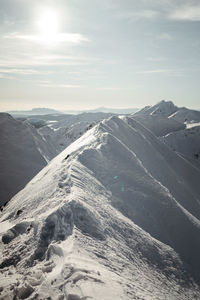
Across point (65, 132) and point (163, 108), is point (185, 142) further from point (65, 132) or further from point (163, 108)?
point (163, 108)

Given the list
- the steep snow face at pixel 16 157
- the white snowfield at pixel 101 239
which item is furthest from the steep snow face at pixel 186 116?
the white snowfield at pixel 101 239

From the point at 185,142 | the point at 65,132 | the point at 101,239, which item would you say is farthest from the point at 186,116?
the point at 101,239

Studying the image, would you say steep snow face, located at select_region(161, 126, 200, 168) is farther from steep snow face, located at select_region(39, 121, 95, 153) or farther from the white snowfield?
Result: the white snowfield

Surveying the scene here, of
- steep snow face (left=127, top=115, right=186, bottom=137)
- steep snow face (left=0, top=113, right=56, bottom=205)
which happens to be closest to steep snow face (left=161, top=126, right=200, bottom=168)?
steep snow face (left=127, top=115, right=186, bottom=137)

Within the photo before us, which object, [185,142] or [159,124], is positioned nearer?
[185,142]

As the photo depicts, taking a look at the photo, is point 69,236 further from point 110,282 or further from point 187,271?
point 187,271
